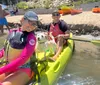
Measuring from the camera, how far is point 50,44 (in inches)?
259

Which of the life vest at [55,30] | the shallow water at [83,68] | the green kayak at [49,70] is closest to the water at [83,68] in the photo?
the shallow water at [83,68]

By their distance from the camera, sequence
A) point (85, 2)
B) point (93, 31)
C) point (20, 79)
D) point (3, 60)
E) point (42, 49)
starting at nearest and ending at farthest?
point (20, 79) < point (3, 60) < point (42, 49) < point (93, 31) < point (85, 2)

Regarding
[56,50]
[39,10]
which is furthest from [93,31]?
[39,10]

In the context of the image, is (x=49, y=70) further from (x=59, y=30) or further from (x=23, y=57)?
(x=59, y=30)

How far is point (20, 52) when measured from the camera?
439 cm

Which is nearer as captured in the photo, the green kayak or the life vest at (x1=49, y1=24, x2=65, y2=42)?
the green kayak

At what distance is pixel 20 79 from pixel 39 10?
39.7ft

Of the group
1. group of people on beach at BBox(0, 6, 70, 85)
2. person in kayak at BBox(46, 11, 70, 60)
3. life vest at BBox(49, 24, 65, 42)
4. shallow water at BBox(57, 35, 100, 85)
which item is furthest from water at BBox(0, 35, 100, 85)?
group of people on beach at BBox(0, 6, 70, 85)

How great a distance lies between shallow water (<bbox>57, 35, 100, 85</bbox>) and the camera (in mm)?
6441

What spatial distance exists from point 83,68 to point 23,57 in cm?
339

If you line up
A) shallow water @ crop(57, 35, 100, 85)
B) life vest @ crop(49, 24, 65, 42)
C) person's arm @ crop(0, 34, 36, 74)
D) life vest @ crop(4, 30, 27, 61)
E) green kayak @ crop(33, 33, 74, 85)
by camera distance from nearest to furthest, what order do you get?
person's arm @ crop(0, 34, 36, 74) < life vest @ crop(4, 30, 27, 61) < green kayak @ crop(33, 33, 74, 85) < shallow water @ crop(57, 35, 100, 85) < life vest @ crop(49, 24, 65, 42)

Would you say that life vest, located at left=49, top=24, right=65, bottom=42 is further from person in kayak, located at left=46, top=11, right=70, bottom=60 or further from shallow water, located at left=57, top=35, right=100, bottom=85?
shallow water, located at left=57, top=35, right=100, bottom=85

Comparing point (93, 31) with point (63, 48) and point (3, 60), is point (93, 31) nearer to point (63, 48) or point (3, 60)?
point (63, 48)

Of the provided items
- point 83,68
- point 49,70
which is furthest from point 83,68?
point 49,70
